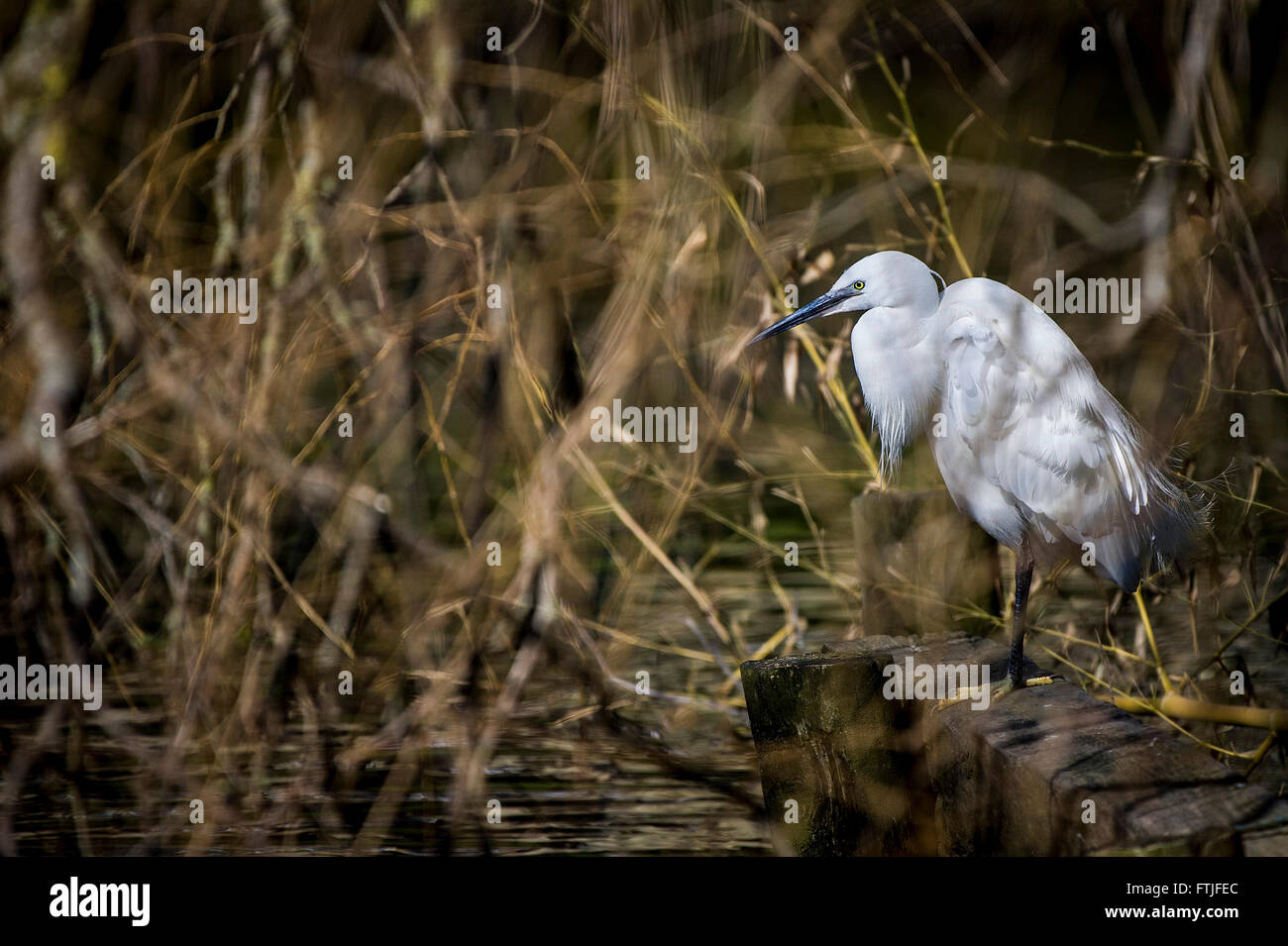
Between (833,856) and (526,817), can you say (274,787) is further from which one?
(833,856)

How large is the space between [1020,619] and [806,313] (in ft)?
2.44

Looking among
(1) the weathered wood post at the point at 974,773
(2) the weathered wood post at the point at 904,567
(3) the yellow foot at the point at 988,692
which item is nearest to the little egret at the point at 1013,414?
(2) the weathered wood post at the point at 904,567

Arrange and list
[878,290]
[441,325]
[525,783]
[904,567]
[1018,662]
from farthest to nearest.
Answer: [525,783]
[441,325]
[878,290]
[904,567]
[1018,662]

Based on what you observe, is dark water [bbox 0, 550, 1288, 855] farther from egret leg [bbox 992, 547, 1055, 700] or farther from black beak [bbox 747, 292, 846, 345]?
black beak [bbox 747, 292, 846, 345]

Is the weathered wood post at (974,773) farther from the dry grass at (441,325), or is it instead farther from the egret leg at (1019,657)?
the dry grass at (441,325)

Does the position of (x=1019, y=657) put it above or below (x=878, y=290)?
below

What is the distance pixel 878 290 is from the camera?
260cm

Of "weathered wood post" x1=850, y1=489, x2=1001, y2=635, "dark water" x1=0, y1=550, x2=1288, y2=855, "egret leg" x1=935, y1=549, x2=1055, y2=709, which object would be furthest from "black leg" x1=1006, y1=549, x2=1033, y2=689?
"dark water" x1=0, y1=550, x2=1288, y2=855

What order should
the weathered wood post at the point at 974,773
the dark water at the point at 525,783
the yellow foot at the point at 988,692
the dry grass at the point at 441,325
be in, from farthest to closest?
the dark water at the point at 525,783 → the dry grass at the point at 441,325 → the yellow foot at the point at 988,692 → the weathered wood post at the point at 974,773

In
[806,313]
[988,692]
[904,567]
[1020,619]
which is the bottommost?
[988,692]

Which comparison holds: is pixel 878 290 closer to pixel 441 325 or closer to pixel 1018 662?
pixel 1018 662

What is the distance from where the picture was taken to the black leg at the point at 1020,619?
2283mm

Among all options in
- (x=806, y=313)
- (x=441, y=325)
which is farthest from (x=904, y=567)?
(x=441, y=325)
